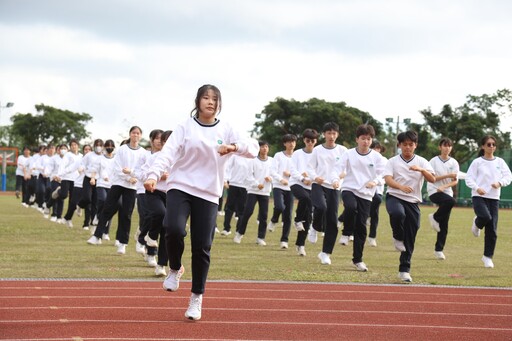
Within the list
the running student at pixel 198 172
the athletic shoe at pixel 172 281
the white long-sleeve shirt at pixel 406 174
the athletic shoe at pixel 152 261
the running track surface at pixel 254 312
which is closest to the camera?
the running track surface at pixel 254 312

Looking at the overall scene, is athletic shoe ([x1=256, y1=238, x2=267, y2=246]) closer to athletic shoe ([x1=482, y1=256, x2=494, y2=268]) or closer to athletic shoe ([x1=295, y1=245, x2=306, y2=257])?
athletic shoe ([x1=295, y1=245, x2=306, y2=257])

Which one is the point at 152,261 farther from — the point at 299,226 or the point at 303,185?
the point at 303,185

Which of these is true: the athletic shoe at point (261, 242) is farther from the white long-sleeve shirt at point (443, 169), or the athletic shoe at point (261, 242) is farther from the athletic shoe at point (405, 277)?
the athletic shoe at point (405, 277)

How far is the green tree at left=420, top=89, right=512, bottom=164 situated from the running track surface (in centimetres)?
5060

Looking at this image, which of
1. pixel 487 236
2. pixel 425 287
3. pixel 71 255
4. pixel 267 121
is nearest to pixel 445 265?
pixel 487 236

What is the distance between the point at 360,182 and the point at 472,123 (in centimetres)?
4851

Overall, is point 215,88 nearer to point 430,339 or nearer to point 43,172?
point 430,339

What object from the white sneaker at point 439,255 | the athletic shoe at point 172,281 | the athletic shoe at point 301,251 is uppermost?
the athletic shoe at point 172,281

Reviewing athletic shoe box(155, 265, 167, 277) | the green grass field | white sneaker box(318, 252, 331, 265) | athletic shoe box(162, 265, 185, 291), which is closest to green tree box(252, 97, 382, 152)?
the green grass field

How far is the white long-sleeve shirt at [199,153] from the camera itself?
807 centimetres

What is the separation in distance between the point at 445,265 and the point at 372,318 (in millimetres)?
6336

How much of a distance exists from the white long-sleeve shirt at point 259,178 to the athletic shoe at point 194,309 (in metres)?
10.9

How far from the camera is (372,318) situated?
27.9ft

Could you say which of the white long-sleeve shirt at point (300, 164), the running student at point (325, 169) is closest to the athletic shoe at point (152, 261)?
the running student at point (325, 169)
